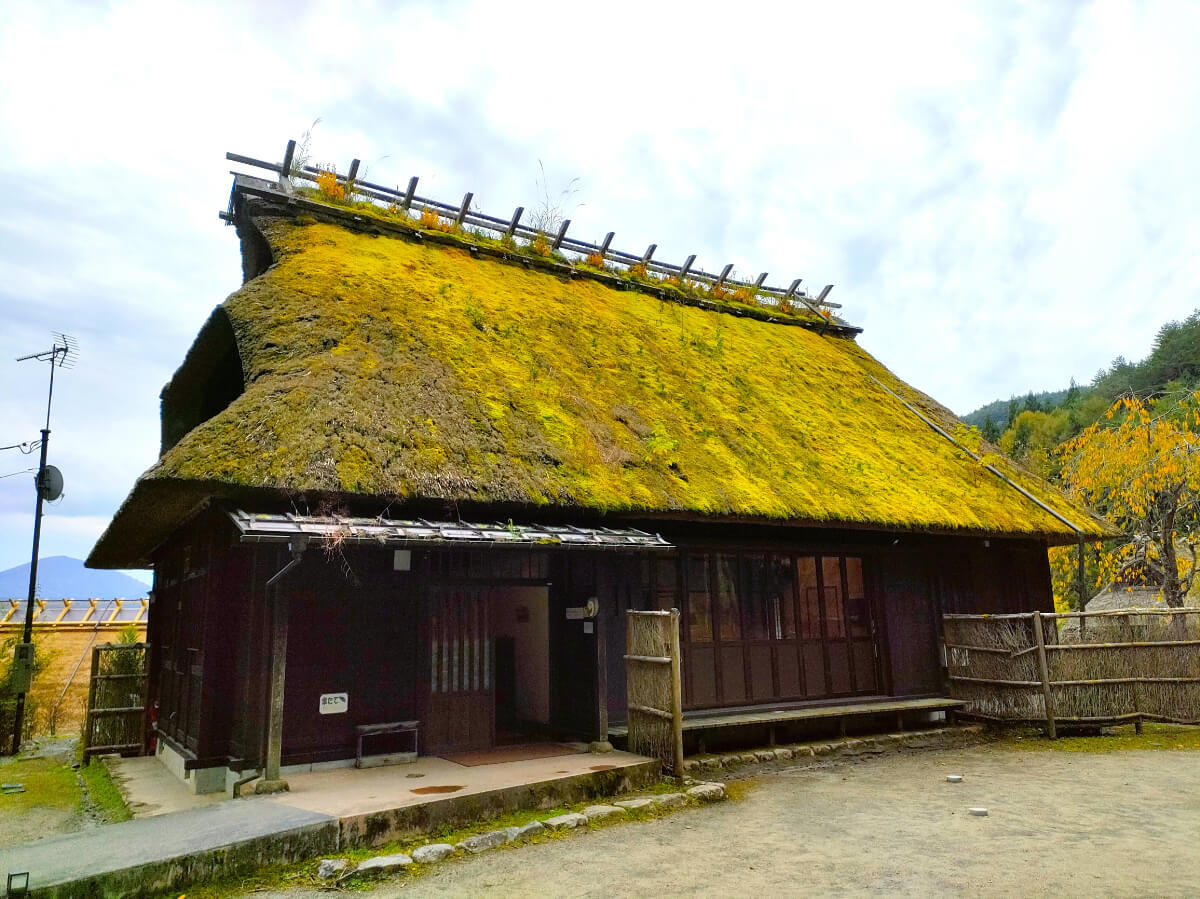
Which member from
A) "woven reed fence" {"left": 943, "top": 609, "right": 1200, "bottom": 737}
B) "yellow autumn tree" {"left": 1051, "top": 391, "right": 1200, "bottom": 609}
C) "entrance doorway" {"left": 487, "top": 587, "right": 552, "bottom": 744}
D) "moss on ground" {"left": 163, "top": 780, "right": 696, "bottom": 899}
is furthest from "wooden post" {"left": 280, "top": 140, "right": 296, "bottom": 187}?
"yellow autumn tree" {"left": 1051, "top": 391, "right": 1200, "bottom": 609}

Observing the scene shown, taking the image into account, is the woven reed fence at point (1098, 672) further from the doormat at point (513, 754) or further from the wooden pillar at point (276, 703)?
the wooden pillar at point (276, 703)

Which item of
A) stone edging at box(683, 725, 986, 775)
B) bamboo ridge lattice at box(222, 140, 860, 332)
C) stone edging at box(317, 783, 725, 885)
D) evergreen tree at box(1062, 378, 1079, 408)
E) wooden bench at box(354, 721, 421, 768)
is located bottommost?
stone edging at box(683, 725, 986, 775)

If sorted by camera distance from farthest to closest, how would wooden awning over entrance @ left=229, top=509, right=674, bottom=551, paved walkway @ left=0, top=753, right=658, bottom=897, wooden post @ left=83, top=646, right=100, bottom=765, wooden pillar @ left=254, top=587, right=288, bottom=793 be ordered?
wooden post @ left=83, top=646, right=100, bottom=765 < wooden pillar @ left=254, top=587, right=288, bottom=793 < wooden awning over entrance @ left=229, top=509, right=674, bottom=551 < paved walkway @ left=0, top=753, right=658, bottom=897

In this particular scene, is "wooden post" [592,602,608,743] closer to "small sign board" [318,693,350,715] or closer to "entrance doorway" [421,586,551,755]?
"entrance doorway" [421,586,551,755]

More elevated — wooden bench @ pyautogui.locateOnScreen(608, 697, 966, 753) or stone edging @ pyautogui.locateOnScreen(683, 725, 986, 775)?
wooden bench @ pyautogui.locateOnScreen(608, 697, 966, 753)

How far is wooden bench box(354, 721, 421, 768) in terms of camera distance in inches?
275

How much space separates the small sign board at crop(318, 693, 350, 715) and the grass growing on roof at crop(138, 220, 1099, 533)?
6.87 feet

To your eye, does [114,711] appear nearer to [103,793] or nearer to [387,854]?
[103,793]

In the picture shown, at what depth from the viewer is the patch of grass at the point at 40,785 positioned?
7.74m

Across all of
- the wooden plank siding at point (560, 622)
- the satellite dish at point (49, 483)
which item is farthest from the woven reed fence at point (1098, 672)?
the satellite dish at point (49, 483)

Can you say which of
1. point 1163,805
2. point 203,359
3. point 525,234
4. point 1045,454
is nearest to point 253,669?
point 203,359

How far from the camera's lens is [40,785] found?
354 inches

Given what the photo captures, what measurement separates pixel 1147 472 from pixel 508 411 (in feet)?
35.1

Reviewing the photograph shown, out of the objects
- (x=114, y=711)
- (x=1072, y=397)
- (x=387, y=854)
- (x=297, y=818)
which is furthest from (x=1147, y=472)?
(x=1072, y=397)
